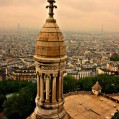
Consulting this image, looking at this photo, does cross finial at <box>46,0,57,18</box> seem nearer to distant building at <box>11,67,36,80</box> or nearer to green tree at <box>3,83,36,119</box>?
green tree at <box>3,83,36,119</box>

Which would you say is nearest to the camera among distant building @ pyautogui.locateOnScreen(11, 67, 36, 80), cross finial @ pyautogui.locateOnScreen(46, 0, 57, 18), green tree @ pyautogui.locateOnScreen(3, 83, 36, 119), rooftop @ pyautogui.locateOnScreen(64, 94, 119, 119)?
cross finial @ pyautogui.locateOnScreen(46, 0, 57, 18)

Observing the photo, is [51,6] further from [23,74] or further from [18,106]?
[23,74]

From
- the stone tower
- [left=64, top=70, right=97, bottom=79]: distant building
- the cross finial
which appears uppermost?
the cross finial

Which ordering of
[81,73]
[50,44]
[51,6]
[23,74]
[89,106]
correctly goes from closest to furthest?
[50,44] < [51,6] < [89,106] < [23,74] < [81,73]

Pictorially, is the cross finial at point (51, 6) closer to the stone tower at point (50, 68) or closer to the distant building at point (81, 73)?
the stone tower at point (50, 68)

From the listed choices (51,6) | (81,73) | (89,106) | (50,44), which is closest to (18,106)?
(89,106)

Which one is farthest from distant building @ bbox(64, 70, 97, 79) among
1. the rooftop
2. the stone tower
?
the stone tower

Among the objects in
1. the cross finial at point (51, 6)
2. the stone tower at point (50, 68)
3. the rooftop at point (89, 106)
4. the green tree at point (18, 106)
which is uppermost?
the cross finial at point (51, 6)

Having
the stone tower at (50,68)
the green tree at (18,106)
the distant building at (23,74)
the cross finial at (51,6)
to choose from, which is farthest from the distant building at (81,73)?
the cross finial at (51,6)

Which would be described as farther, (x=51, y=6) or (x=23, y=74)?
(x=23, y=74)

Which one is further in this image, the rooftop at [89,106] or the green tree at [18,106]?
the green tree at [18,106]
